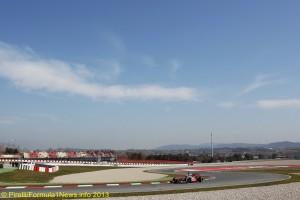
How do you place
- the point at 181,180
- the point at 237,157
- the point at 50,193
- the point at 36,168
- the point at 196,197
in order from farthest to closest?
the point at 237,157
the point at 36,168
the point at 181,180
the point at 50,193
the point at 196,197

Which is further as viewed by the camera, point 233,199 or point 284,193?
point 284,193

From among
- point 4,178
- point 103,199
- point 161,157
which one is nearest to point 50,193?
point 103,199

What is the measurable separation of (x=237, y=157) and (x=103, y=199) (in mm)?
93274

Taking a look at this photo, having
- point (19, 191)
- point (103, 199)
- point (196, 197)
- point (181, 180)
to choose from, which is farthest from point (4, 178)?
point (196, 197)

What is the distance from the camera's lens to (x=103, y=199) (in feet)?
67.7

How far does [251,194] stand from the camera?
73.4 feet

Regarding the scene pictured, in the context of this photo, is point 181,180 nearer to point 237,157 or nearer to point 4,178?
point 4,178

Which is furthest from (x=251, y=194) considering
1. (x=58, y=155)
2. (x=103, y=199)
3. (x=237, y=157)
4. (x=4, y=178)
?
(x=58, y=155)

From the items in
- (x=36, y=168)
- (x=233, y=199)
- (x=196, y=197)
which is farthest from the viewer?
(x=36, y=168)

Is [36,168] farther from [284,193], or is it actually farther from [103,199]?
[284,193]

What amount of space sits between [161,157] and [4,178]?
7946 cm

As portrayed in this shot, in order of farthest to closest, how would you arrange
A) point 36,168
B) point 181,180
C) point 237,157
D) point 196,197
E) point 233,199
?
point 237,157, point 36,168, point 181,180, point 196,197, point 233,199

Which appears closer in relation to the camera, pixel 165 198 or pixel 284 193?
pixel 165 198

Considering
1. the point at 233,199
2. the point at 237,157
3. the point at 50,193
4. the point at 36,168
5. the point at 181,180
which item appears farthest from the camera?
the point at 237,157
